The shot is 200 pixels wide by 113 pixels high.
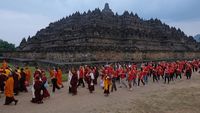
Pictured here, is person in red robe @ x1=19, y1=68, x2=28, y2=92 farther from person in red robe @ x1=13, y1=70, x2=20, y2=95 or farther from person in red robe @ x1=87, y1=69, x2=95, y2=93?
person in red robe @ x1=87, y1=69, x2=95, y2=93

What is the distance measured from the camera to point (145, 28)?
1921 inches

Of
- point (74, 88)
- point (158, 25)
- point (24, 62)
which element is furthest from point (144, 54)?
point (158, 25)

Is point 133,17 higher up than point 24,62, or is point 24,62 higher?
point 133,17

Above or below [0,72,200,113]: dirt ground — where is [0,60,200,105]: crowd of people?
above

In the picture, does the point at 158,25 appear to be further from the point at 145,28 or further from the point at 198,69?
the point at 198,69

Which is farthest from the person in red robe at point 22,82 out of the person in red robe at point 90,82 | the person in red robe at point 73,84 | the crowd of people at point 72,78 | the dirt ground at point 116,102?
the person in red robe at point 90,82

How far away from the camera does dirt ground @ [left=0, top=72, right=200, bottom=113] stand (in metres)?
11.4

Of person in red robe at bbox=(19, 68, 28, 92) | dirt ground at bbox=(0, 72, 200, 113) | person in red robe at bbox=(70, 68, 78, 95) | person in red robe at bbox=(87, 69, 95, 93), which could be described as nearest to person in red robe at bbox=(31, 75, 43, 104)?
dirt ground at bbox=(0, 72, 200, 113)

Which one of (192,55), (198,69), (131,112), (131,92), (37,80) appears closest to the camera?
(131,112)

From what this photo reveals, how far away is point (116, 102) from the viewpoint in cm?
1287

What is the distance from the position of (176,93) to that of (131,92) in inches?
93.6

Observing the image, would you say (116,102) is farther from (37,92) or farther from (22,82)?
(22,82)

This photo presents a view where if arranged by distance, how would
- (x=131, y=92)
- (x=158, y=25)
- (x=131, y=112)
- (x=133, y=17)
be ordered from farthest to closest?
1. (x=158, y=25)
2. (x=133, y=17)
3. (x=131, y=92)
4. (x=131, y=112)

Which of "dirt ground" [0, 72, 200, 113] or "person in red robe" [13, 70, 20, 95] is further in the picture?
"person in red robe" [13, 70, 20, 95]
